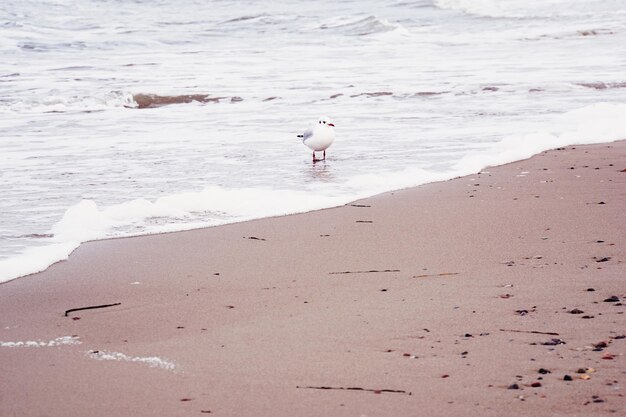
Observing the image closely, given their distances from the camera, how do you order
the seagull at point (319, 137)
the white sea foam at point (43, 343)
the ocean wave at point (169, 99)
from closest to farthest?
the white sea foam at point (43, 343), the seagull at point (319, 137), the ocean wave at point (169, 99)

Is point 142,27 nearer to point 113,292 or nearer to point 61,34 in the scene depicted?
point 61,34

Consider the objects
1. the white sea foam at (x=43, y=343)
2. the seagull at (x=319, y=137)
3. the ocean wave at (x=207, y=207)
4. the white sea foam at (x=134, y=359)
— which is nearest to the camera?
the white sea foam at (x=134, y=359)

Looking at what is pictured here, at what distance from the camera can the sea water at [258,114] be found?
6086 millimetres

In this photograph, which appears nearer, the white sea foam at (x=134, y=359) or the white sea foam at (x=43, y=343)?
the white sea foam at (x=134, y=359)

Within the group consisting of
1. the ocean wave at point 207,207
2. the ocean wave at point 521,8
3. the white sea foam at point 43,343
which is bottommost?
the ocean wave at point 207,207

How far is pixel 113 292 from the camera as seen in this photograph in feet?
13.0

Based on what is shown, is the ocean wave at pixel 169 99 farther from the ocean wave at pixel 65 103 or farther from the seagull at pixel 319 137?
the seagull at pixel 319 137

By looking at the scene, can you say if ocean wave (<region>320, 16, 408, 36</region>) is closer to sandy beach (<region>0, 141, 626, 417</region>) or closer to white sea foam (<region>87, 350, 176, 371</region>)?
sandy beach (<region>0, 141, 626, 417</region>)

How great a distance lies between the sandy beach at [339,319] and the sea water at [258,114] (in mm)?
728

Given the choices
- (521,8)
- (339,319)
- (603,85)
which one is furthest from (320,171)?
(521,8)

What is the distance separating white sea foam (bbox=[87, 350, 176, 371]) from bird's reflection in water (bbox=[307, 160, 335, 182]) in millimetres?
4033

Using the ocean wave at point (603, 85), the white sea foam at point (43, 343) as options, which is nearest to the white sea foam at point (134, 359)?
the white sea foam at point (43, 343)

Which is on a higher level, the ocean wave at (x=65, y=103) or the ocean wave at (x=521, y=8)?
the ocean wave at (x=521, y=8)

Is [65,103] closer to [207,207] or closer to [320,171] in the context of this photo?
[320,171]
